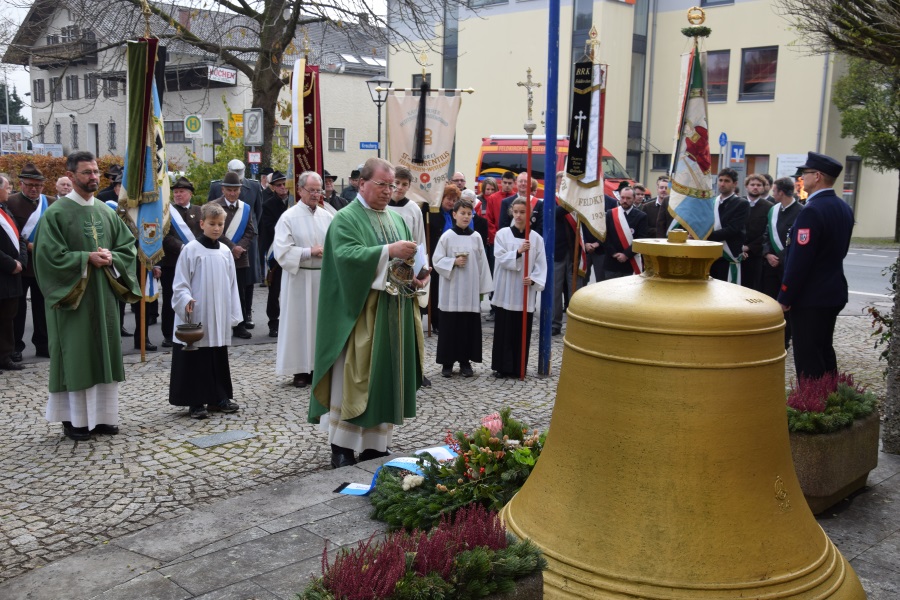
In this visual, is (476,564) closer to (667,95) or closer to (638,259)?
(638,259)

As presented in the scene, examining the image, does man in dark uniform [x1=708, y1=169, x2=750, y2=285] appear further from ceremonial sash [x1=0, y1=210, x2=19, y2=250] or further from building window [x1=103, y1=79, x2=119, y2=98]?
building window [x1=103, y1=79, x2=119, y2=98]

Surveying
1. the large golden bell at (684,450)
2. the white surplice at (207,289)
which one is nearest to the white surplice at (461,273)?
the white surplice at (207,289)

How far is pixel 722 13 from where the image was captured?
3105 centimetres

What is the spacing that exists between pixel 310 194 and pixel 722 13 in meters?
26.9

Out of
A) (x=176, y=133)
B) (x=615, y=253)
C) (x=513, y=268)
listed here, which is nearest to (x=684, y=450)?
(x=513, y=268)

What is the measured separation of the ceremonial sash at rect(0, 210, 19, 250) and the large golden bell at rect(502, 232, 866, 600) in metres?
8.30

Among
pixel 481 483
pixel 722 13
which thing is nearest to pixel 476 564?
pixel 481 483

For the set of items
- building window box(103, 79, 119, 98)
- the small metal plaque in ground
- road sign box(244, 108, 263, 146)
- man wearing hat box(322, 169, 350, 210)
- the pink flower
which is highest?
building window box(103, 79, 119, 98)

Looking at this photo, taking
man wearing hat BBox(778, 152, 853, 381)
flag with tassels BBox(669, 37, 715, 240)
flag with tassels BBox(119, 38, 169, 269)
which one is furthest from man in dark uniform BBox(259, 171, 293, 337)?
man wearing hat BBox(778, 152, 853, 381)

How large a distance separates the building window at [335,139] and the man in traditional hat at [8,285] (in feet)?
108

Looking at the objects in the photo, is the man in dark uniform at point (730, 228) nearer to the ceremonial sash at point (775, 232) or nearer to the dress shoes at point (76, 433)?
the ceremonial sash at point (775, 232)

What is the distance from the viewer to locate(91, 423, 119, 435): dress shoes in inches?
260

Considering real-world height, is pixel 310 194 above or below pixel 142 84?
below

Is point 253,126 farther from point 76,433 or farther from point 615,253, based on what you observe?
point 76,433
